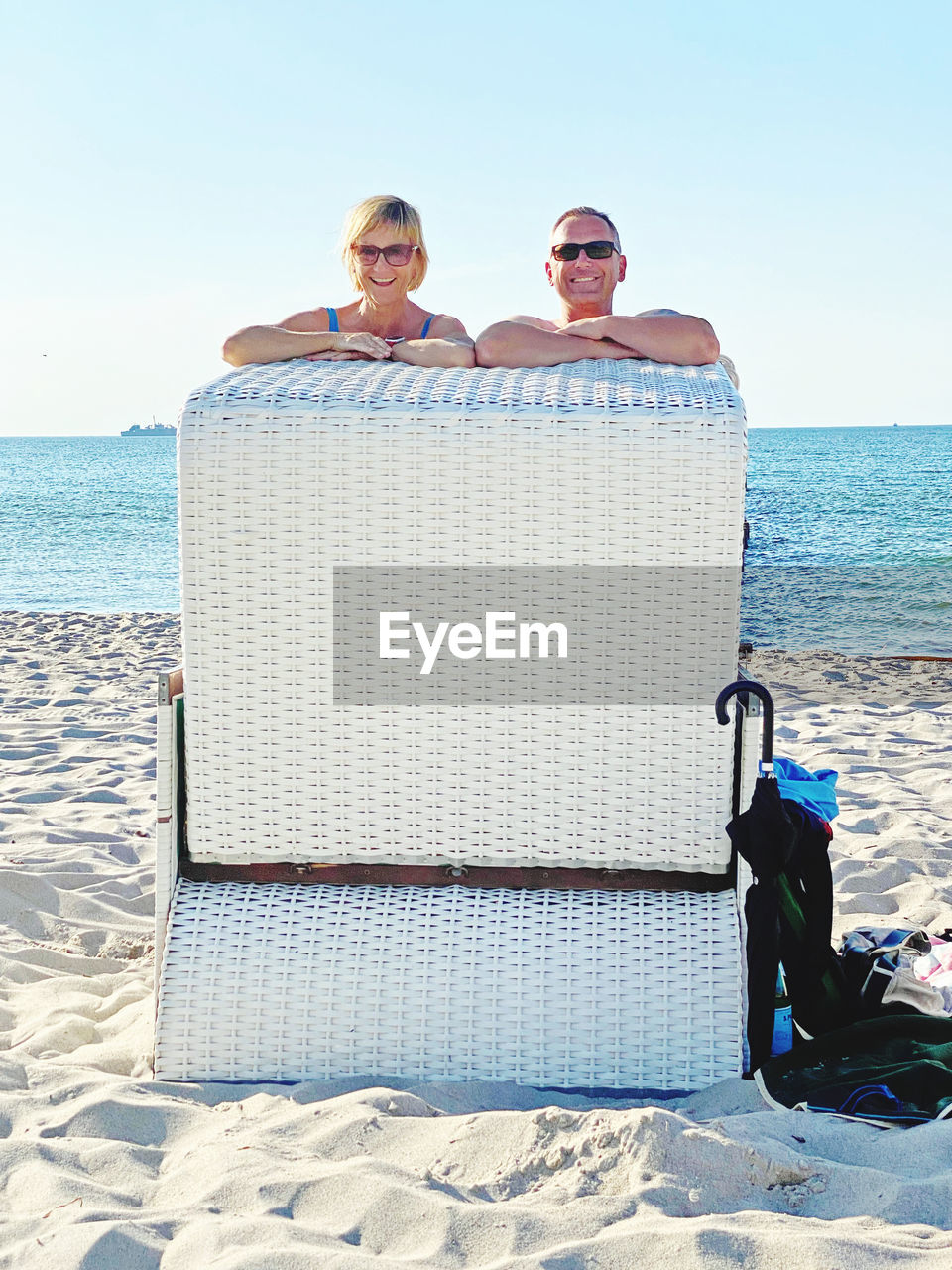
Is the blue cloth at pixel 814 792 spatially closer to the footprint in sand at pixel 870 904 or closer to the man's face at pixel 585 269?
the footprint in sand at pixel 870 904

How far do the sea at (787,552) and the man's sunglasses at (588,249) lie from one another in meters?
7.37

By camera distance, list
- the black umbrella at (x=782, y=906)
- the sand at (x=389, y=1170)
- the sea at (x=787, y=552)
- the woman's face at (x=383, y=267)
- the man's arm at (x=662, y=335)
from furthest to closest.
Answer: the sea at (x=787, y=552) < the woman's face at (x=383, y=267) < the man's arm at (x=662, y=335) < the black umbrella at (x=782, y=906) < the sand at (x=389, y=1170)

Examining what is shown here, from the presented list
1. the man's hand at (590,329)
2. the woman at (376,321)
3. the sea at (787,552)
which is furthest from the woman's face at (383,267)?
the sea at (787,552)

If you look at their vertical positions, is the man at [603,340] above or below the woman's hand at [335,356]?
above

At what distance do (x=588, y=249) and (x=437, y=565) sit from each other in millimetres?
1083

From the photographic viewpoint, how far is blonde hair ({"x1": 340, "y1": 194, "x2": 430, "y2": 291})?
2.90 m

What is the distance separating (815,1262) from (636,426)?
1.45m

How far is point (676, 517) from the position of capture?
230cm

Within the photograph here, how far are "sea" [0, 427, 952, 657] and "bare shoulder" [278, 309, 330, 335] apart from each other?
7689 millimetres

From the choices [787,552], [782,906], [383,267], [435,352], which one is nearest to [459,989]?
[782,906]

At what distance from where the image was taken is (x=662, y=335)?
263cm

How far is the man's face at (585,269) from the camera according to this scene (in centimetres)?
292

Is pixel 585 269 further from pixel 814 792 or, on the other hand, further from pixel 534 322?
pixel 814 792

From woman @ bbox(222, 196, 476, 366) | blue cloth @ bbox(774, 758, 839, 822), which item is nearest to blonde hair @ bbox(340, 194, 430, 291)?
woman @ bbox(222, 196, 476, 366)
